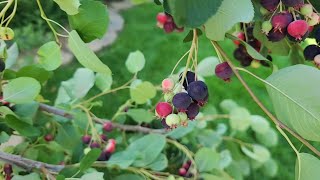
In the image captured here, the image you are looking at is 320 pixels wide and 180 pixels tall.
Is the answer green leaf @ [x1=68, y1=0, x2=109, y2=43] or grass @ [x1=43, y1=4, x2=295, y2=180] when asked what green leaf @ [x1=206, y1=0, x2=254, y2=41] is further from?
grass @ [x1=43, y1=4, x2=295, y2=180]

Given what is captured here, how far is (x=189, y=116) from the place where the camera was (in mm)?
625

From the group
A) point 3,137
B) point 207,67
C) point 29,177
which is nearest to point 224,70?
point 29,177

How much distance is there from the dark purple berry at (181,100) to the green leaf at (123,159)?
1.42 feet

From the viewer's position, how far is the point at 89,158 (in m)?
0.86

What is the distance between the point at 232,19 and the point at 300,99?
113 millimetres

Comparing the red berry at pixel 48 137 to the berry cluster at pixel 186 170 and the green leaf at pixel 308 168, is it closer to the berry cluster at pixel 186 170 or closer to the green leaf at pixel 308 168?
the berry cluster at pixel 186 170

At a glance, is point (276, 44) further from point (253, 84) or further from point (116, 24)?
point (116, 24)

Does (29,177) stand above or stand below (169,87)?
below

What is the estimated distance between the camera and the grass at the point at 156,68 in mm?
2295

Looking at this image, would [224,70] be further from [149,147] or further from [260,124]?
[260,124]

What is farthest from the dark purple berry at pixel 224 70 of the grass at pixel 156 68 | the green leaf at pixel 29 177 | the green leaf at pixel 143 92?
the grass at pixel 156 68

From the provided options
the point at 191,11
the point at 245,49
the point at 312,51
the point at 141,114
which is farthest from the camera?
the point at 141,114

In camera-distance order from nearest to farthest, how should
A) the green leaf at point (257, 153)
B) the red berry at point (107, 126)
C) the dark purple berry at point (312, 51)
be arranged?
the dark purple berry at point (312, 51) → the red berry at point (107, 126) → the green leaf at point (257, 153)

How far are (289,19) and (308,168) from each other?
0.17 meters
